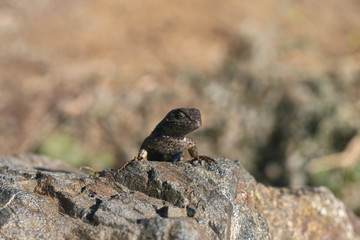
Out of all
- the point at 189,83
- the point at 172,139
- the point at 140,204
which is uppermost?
the point at 189,83

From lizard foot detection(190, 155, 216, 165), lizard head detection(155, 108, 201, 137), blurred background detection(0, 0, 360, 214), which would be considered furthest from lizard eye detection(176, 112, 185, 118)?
blurred background detection(0, 0, 360, 214)

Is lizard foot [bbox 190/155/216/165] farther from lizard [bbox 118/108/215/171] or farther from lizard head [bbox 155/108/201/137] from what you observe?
lizard head [bbox 155/108/201/137]

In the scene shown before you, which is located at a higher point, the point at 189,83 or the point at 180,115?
the point at 189,83

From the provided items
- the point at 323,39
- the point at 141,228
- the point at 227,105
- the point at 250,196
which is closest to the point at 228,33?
the point at 323,39

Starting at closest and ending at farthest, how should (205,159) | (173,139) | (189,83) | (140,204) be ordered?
(140,204) < (205,159) < (173,139) < (189,83)

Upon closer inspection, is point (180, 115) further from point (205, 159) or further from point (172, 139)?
point (205, 159)

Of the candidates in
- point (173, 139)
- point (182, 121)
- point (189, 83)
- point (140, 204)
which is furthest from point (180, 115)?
point (189, 83)
